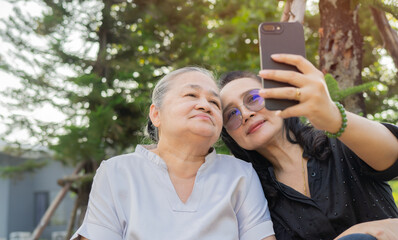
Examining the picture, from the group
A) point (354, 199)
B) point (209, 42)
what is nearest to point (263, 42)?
point (354, 199)

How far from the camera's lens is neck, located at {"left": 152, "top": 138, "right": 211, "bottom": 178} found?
1868mm

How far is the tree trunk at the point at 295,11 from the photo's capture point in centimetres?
299

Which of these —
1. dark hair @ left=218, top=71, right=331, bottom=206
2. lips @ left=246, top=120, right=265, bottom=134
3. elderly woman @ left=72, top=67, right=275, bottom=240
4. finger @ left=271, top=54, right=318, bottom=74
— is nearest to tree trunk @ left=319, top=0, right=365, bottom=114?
dark hair @ left=218, top=71, right=331, bottom=206

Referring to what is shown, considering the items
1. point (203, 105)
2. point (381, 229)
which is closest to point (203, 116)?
point (203, 105)

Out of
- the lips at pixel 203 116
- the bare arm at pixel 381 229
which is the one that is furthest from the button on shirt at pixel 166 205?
the bare arm at pixel 381 229

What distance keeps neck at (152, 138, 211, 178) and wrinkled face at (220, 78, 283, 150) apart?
0.22 m

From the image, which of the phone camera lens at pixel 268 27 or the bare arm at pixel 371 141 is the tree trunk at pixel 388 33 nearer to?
the bare arm at pixel 371 141

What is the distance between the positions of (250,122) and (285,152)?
241 millimetres

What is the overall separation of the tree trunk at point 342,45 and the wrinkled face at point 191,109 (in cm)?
171

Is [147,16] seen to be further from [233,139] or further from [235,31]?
[233,139]

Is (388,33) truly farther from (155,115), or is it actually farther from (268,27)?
(268,27)

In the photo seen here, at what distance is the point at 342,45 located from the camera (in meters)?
3.31

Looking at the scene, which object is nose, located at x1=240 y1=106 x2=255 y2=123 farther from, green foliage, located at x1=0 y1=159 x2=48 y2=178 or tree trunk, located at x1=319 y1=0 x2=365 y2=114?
green foliage, located at x1=0 y1=159 x2=48 y2=178

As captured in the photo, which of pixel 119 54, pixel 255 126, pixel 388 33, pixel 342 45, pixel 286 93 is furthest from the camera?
pixel 119 54
